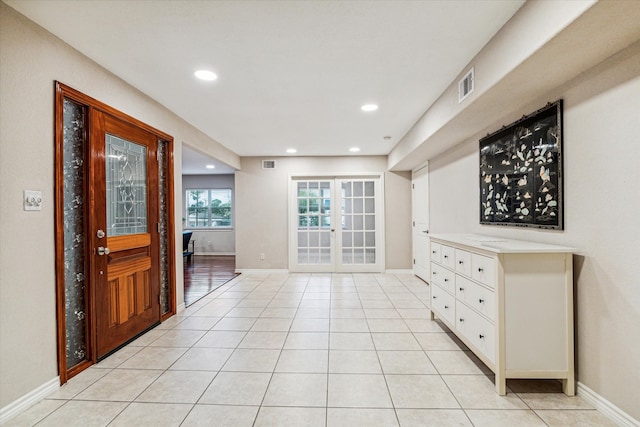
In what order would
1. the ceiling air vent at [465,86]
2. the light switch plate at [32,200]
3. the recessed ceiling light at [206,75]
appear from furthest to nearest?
1. the recessed ceiling light at [206,75]
2. the ceiling air vent at [465,86]
3. the light switch plate at [32,200]

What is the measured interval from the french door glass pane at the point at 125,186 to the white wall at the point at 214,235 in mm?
6251

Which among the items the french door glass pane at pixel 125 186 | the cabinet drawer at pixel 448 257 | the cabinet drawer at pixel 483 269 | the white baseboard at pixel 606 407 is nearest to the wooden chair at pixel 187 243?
the french door glass pane at pixel 125 186

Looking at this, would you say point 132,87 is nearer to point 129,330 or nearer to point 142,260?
point 142,260

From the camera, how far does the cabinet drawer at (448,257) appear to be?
277 centimetres

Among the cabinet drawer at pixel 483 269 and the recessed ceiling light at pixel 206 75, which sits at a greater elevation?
the recessed ceiling light at pixel 206 75

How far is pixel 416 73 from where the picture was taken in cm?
265

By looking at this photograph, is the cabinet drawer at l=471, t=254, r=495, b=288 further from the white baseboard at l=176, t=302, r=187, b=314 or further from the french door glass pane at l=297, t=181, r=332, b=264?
the french door glass pane at l=297, t=181, r=332, b=264

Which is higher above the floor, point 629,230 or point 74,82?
point 74,82

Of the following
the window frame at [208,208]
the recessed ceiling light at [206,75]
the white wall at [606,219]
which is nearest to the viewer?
the white wall at [606,219]

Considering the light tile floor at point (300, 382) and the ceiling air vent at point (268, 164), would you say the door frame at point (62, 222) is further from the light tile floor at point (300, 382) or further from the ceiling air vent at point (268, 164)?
the ceiling air vent at point (268, 164)

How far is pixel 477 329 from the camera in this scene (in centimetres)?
230

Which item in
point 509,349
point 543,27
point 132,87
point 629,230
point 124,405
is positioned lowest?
point 124,405

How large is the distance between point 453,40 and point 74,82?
9.23ft

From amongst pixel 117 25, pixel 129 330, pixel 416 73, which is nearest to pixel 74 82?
pixel 117 25
